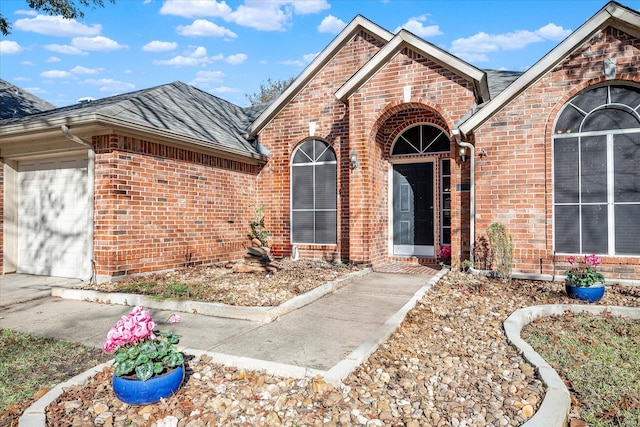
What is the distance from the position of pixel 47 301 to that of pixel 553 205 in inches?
364

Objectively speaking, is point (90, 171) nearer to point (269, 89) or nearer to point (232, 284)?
point (232, 284)

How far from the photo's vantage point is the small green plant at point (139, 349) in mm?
2941

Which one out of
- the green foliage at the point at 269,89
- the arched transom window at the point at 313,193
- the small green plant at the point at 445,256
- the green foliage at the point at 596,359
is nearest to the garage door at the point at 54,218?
the arched transom window at the point at 313,193

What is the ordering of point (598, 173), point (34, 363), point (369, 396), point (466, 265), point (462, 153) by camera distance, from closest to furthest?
point (369, 396), point (34, 363), point (598, 173), point (462, 153), point (466, 265)

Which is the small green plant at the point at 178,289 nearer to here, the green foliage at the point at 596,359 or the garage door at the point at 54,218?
the garage door at the point at 54,218

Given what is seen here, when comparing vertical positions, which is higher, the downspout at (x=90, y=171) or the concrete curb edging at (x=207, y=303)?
the downspout at (x=90, y=171)

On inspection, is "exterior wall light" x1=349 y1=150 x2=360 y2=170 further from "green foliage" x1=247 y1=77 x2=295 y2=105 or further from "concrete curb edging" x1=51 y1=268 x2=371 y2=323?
"green foliage" x1=247 y1=77 x2=295 y2=105

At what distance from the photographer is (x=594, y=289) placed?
5.86m

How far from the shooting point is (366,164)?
9156 mm

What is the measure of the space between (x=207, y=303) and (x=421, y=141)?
21.9 ft

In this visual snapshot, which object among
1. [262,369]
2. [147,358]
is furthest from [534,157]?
[147,358]

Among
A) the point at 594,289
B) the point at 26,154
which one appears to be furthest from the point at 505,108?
the point at 26,154

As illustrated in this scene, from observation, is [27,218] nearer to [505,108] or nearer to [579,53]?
[505,108]

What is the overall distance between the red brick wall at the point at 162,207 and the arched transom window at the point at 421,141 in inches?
172
